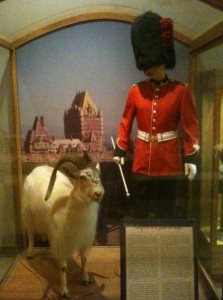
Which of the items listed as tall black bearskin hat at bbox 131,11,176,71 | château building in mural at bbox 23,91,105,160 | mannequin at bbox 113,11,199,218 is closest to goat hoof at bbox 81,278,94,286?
mannequin at bbox 113,11,199,218

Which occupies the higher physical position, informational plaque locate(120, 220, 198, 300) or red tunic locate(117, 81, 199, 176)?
red tunic locate(117, 81, 199, 176)

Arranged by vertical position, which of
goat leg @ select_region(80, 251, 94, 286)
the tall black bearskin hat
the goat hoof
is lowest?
the goat hoof

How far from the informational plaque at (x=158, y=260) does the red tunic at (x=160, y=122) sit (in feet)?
0.73

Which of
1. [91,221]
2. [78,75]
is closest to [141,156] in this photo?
[91,221]

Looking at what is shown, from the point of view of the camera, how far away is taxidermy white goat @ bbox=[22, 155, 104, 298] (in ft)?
4.70

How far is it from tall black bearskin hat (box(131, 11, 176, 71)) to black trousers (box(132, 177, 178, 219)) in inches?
16.6

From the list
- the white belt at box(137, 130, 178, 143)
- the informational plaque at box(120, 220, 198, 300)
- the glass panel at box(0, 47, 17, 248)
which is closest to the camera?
the informational plaque at box(120, 220, 198, 300)

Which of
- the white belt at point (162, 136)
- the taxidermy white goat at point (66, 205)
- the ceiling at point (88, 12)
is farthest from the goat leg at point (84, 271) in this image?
the ceiling at point (88, 12)

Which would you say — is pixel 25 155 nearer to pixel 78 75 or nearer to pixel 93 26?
pixel 78 75

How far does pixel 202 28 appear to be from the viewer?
1.52 metres

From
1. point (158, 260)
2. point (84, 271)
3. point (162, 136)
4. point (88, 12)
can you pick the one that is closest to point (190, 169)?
point (162, 136)

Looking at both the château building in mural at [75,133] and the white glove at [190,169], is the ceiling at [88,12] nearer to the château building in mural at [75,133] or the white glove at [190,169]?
the château building in mural at [75,133]

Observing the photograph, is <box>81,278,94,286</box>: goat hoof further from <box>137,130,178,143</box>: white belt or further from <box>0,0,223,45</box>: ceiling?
<box>0,0,223,45</box>: ceiling

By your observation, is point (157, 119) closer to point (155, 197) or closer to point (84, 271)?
point (155, 197)
